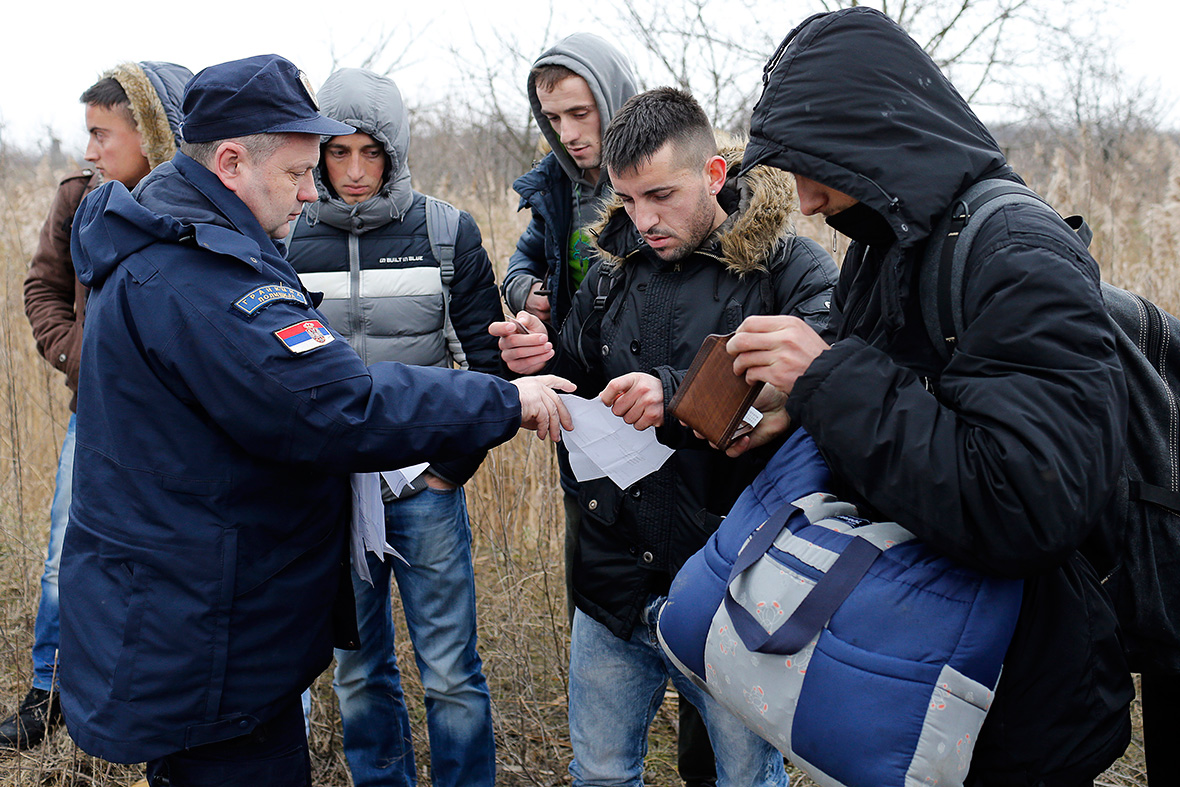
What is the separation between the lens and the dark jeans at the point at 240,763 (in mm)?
1923

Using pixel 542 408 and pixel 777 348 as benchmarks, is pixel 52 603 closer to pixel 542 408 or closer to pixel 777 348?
pixel 542 408

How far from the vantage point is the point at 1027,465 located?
3.98 ft

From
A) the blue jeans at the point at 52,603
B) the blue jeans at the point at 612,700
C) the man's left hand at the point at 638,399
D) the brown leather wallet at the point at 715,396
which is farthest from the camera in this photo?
the blue jeans at the point at 52,603

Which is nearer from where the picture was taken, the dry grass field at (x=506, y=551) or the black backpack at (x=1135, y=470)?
the black backpack at (x=1135, y=470)

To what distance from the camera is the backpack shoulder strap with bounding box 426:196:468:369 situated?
292cm

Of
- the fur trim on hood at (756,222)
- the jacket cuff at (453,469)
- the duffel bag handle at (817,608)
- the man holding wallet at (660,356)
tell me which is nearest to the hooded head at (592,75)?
the man holding wallet at (660,356)

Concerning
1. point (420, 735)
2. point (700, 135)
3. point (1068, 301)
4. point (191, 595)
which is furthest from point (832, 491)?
point (420, 735)

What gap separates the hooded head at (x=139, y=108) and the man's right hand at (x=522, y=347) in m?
1.70

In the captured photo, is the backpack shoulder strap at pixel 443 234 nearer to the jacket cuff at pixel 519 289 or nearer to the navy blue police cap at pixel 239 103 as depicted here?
the jacket cuff at pixel 519 289

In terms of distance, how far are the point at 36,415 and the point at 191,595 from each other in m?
4.85

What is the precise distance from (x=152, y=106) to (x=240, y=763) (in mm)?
2475

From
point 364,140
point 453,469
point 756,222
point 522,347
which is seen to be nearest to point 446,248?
point 364,140

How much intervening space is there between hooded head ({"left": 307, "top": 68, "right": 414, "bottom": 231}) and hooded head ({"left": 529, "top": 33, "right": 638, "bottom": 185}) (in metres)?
0.53

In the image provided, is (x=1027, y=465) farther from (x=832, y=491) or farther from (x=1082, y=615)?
(x=832, y=491)
